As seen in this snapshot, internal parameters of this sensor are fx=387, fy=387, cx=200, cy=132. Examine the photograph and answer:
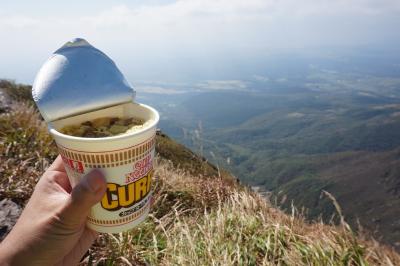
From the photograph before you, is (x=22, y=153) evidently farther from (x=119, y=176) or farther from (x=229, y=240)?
(x=119, y=176)

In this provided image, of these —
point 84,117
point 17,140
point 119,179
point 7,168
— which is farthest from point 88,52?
point 17,140

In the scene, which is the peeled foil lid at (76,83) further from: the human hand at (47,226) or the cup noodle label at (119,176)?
the human hand at (47,226)

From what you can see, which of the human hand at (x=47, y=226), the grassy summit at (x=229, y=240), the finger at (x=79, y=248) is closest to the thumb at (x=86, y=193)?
the human hand at (x=47, y=226)

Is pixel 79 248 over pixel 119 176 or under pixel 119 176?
under

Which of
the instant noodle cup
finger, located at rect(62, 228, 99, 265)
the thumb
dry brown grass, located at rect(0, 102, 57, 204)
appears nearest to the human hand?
the thumb

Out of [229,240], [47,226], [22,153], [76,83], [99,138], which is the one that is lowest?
[22,153]

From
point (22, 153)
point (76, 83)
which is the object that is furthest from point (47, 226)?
point (22, 153)

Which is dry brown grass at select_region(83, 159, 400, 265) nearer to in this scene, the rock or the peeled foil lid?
the rock

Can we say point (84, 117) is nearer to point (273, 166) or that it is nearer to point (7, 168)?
point (7, 168)
